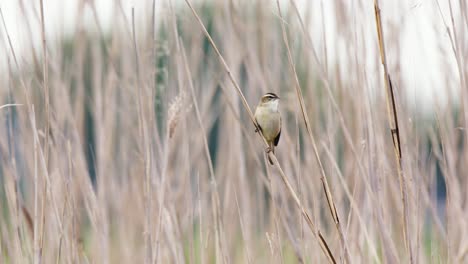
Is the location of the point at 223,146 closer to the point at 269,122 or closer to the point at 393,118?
the point at 269,122

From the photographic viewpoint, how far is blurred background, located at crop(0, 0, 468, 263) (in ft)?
4.05

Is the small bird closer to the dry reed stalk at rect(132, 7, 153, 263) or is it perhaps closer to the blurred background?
the blurred background

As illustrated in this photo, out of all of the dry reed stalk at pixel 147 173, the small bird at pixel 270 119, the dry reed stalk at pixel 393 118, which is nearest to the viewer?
the dry reed stalk at pixel 393 118

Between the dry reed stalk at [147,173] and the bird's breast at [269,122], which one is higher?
the bird's breast at [269,122]

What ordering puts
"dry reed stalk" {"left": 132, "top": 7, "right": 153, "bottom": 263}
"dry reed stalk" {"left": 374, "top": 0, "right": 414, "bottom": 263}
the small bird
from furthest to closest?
the small bird, "dry reed stalk" {"left": 132, "top": 7, "right": 153, "bottom": 263}, "dry reed stalk" {"left": 374, "top": 0, "right": 414, "bottom": 263}

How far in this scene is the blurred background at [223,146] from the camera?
1233mm

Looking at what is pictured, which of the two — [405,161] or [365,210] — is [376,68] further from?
[365,210]

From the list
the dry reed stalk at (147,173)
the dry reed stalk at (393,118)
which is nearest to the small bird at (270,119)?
the dry reed stalk at (147,173)

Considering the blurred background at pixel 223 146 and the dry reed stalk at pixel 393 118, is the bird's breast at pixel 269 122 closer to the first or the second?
the blurred background at pixel 223 146

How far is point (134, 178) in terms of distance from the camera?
5.91ft

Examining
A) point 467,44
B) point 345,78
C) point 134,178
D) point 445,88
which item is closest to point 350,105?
point 345,78

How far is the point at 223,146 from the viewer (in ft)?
6.51

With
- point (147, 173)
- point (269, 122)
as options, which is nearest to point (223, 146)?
point (269, 122)

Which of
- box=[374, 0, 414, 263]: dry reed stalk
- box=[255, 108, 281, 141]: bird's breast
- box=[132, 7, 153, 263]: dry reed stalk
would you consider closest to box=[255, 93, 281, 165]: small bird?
box=[255, 108, 281, 141]: bird's breast
